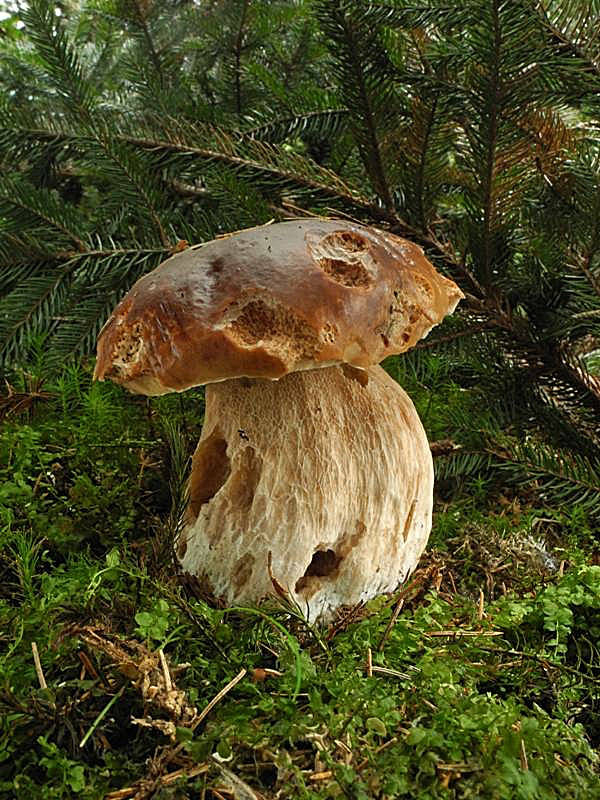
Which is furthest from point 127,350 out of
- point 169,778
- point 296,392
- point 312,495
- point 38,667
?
point 169,778

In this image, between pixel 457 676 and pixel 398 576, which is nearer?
pixel 457 676

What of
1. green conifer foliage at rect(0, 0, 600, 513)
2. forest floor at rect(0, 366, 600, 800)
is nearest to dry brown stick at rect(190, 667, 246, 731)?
forest floor at rect(0, 366, 600, 800)

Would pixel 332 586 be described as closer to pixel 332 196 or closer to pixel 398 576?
pixel 398 576

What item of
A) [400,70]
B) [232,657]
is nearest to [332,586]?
[232,657]

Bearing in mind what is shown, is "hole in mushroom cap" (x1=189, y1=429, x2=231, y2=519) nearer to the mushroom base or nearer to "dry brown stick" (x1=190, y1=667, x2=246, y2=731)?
the mushroom base

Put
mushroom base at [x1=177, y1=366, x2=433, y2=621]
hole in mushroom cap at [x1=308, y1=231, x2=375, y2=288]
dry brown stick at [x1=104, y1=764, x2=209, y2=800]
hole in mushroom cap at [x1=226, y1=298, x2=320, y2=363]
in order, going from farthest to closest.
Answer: mushroom base at [x1=177, y1=366, x2=433, y2=621] < hole in mushroom cap at [x1=308, y1=231, x2=375, y2=288] < hole in mushroom cap at [x1=226, y1=298, x2=320, y2=363] < dry brown stick at [x1=104, y1=764, x2=209, y2=800]

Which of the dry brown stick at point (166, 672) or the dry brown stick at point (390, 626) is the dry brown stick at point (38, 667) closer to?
the dry brown stick at point (166, 672)

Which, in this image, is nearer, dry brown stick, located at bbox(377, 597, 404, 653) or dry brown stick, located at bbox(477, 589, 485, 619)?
dry brown stick, located at bbox(377, 597, 404, 653)

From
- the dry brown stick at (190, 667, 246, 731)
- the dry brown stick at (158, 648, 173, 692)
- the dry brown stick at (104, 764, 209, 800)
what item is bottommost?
the dry brown stick at (190, 667, 246, 731)

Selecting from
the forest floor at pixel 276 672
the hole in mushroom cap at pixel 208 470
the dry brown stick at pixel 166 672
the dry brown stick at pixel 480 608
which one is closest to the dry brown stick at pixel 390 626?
Answer: the forest floor at pixel 276 672
